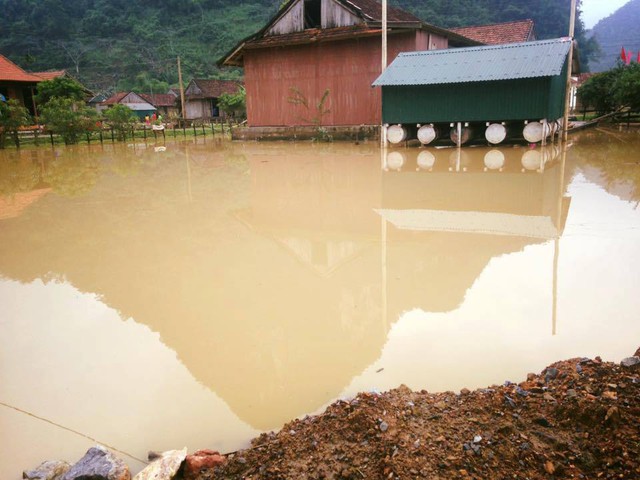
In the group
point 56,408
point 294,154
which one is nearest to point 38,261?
point 56,408

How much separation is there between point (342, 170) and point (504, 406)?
1134cm

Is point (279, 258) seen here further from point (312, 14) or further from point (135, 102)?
point (135, 102)

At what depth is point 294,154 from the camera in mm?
18625

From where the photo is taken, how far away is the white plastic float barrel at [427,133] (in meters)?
18.6

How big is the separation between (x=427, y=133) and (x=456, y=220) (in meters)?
11.3

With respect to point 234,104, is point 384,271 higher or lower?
lower

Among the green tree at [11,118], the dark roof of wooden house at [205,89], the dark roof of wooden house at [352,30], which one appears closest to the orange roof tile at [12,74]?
the green tree at [11,118]

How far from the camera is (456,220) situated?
793 centimetres

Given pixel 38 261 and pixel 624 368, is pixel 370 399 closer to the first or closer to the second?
pixel 624 368

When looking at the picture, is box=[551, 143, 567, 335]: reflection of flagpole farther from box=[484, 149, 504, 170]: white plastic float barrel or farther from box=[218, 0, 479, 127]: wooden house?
box=[218, 0, 479, 127]: wooden house

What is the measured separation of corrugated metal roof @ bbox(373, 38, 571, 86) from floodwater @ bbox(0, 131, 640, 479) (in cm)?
697

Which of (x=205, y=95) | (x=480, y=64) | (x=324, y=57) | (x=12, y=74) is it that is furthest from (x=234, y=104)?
(x=480, y=64)

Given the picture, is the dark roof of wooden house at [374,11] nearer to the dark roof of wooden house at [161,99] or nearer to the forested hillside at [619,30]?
the dark roof of wooden house at [161,99]

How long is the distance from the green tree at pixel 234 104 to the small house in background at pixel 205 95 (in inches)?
157
